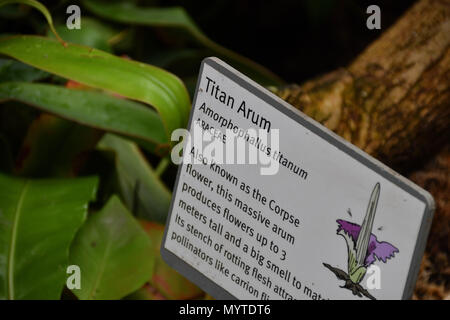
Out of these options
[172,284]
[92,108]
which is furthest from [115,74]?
[172,284]

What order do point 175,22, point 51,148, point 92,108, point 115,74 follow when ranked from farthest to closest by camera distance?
1. point 175,22
2. point 51,148
3. point 92,108
4. point 115,74

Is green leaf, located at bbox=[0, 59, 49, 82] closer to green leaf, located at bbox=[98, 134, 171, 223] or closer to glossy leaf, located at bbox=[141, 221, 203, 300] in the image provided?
green leaf, located at bbox=[98, 134, 171, 223]

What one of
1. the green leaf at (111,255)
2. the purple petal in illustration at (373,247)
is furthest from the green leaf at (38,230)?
the purple petal in illustration at (373,247)

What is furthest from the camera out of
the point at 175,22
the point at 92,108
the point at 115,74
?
the point at 175,22

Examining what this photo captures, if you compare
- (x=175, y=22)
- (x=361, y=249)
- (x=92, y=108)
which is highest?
(x=175, y=22)

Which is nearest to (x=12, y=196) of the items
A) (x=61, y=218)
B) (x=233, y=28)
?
(x=61, y=218)

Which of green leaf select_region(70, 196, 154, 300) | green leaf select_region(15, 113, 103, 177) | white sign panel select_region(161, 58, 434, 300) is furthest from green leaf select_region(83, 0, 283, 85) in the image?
white sign panel select_region(161, 58, 434, 300)

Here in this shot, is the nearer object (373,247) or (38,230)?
(373,247)

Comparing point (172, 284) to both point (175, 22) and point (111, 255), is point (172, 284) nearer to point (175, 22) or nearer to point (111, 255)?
point (111, 255)
